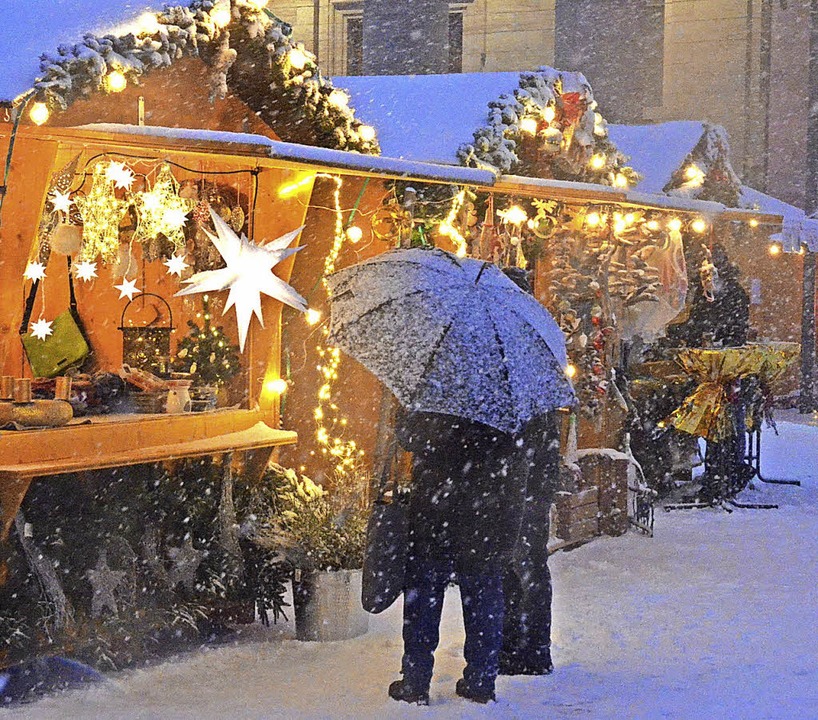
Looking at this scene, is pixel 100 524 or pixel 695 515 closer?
pixel 100 524

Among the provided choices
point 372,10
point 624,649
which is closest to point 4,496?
point 624,649

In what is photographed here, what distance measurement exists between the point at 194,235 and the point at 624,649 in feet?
11.3

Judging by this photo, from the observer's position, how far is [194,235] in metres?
7.70

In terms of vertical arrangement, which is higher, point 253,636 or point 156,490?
point 156,490

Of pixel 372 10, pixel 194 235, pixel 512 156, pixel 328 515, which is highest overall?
pixel 372 10

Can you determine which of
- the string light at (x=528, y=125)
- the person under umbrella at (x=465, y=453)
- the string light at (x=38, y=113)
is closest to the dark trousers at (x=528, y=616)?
the person under umbrella at (x=465, y=453)

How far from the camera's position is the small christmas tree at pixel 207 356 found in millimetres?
7676

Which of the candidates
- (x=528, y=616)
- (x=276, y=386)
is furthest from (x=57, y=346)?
(x=528, y=616)

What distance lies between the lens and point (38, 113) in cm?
582

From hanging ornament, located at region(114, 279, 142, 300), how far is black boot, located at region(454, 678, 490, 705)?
10.9 feet

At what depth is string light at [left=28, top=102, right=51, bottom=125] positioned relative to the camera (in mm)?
5812

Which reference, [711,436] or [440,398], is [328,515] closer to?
[440,398]

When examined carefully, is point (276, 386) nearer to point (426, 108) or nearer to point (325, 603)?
point (325, 603)

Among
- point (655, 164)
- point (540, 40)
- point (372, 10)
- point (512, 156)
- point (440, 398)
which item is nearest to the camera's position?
point (440, 398)
